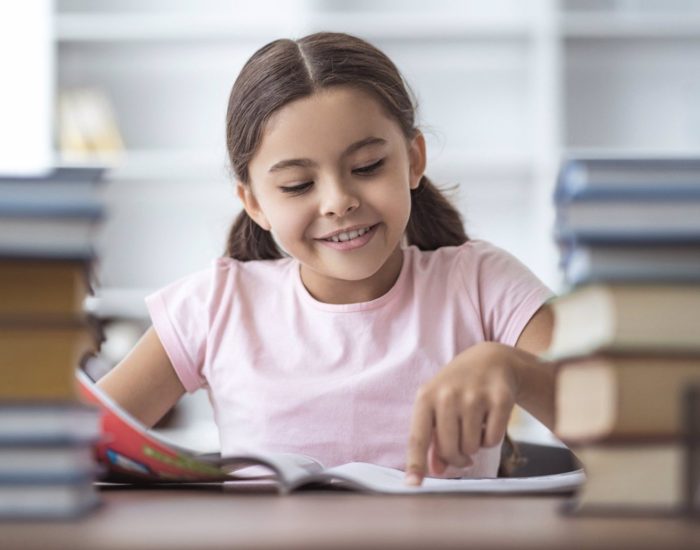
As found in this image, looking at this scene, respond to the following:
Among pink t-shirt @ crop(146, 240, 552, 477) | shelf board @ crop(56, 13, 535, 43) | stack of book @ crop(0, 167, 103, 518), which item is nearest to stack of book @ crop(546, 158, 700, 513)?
stack of book @ crop(0, 167, 103, 518)

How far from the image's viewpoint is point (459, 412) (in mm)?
826

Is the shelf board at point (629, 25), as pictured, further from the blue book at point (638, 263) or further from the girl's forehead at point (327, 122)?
the blue book at point (638, 263)

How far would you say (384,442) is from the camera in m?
1.37

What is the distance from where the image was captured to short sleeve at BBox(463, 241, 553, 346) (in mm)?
1402

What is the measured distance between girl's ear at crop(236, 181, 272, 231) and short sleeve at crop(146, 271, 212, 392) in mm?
113

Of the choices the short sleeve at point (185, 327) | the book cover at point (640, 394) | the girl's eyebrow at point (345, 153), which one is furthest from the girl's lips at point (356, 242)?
the book cover at point (640, 394)

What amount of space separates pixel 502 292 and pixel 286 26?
2.59 meters

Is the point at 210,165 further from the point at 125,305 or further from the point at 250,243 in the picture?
the point at 250,243

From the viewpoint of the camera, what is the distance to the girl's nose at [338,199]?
4.19ft


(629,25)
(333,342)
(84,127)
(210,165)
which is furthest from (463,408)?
(629,25)

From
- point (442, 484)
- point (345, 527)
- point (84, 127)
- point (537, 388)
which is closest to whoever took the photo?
point (345, 527)

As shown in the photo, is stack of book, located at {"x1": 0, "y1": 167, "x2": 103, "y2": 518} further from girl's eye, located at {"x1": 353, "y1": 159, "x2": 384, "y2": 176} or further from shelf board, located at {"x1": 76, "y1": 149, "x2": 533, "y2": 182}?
shelf board, located at {"x1": 76, "y1": 149, "x2": 533, "y2": 182}

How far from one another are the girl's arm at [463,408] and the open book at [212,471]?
0.02m

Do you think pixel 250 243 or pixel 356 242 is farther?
pixel 250 243
